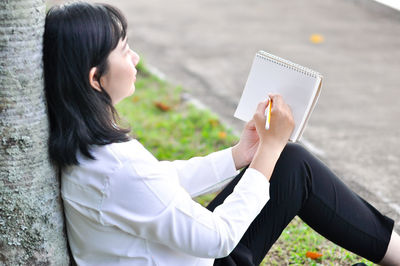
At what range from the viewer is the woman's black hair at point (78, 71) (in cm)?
164

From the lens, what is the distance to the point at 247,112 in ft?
7.22

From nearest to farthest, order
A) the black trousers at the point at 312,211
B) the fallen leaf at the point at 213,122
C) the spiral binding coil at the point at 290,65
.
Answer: the spiral binding coil at the point at 290,65
the black trousers at the point at 312,211
the fallen leaf at the point at 213,122

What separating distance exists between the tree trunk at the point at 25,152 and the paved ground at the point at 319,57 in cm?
195

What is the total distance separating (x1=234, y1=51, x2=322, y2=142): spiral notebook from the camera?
200 cm

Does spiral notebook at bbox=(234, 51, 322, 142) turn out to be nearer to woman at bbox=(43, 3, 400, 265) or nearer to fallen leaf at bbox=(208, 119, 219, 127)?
woman at bbox=(43, 3, 400, 265)

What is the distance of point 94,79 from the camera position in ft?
5.57

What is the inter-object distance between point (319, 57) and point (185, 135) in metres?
2.14

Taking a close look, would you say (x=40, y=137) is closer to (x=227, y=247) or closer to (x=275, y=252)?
(x=227, y=247)

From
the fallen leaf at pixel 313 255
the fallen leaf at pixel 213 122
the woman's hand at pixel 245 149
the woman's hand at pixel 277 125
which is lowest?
the fallen leaf at pixel 213 122

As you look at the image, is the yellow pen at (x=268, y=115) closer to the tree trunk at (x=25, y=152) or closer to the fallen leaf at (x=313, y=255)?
the tree trunk at (x=25, y=152)

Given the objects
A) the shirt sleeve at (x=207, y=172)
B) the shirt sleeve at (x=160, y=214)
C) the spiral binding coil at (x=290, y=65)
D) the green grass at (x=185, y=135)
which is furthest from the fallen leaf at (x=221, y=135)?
the shirt sleeve at (x=160, y=214)

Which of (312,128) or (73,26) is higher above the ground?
(73,26)

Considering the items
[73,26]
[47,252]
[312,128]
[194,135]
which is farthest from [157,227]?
[312,128]

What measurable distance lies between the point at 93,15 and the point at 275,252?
5.26ft
